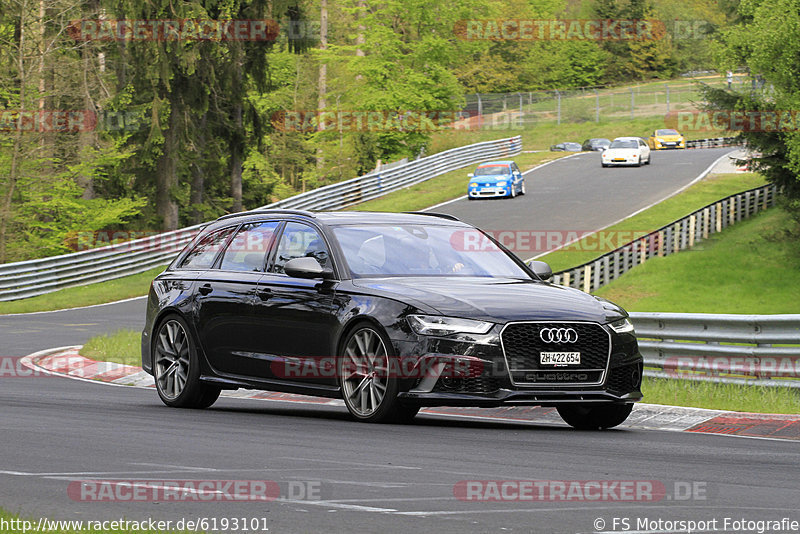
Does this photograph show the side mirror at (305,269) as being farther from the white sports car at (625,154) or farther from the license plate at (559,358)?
the white sports car at (625,154)

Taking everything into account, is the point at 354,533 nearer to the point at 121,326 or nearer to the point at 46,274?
the point at 121,326

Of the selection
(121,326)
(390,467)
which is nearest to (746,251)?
(121,326)

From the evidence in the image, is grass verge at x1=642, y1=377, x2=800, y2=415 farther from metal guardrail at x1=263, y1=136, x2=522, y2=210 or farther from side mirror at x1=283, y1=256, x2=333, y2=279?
metal guardrail at x1=263, y1=136, x2=522, y2=210

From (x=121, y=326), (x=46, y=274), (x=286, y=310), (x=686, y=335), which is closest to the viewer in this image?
(x=286, y=310)

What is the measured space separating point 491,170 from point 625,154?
12503 mm

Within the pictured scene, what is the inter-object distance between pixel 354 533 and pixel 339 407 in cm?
700

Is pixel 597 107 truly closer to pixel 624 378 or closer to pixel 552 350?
pixel 624 378

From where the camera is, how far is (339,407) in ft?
42.2

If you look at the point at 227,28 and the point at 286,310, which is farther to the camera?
the point at 227,28

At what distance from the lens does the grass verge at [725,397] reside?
38.9 feet

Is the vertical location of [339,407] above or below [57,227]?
above

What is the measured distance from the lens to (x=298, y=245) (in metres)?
11.6

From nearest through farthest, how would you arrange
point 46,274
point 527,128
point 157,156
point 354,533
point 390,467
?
point 354,533, point 390,467, point 46,274, point 157,156, point 527,128

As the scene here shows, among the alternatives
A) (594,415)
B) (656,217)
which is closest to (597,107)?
(656,217)
